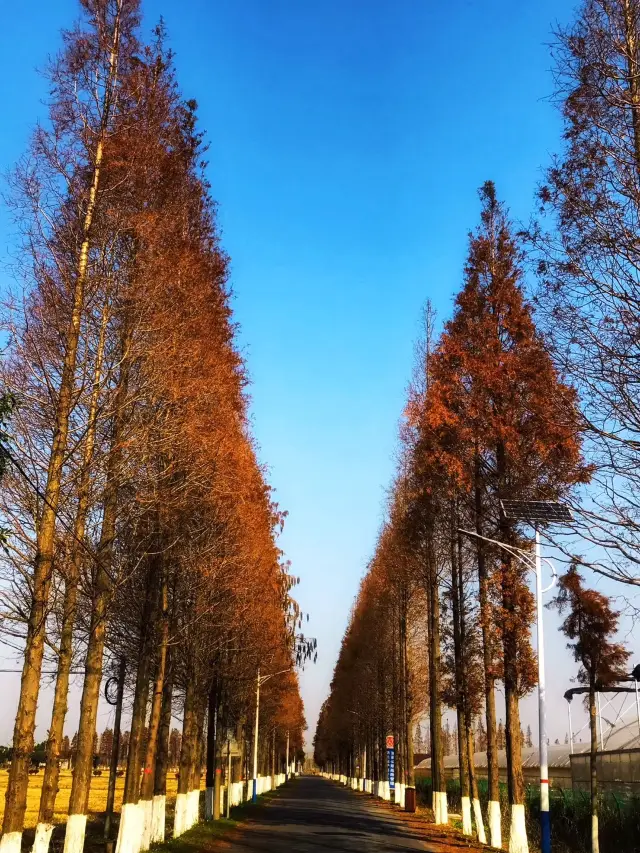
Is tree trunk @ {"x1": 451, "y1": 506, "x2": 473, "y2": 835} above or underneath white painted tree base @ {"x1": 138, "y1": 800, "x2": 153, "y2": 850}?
above

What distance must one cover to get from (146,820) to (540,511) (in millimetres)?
10741

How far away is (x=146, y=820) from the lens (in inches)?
670

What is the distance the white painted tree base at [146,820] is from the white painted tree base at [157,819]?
0.43m

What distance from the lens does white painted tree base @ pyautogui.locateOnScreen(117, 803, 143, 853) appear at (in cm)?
1455

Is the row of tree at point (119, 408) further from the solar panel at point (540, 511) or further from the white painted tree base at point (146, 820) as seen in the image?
the solar panel at point (540, 511)

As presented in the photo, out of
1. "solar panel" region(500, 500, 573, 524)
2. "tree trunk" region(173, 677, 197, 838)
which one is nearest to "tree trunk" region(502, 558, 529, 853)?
"solar panel" region(500, 500, 573, 524)

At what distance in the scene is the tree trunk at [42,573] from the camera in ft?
34.5

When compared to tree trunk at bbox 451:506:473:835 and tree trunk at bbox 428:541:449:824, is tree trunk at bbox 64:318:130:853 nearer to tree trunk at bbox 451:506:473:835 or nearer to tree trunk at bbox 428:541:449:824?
tree trunk at bbox 451:506:473:835

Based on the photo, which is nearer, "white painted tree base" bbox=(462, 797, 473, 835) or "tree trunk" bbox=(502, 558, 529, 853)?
"tree trunk" bbox=(502, 558, 529, 853)

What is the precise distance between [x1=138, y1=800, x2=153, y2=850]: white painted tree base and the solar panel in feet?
30.5

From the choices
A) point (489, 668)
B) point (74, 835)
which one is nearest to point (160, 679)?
point (74, 835)

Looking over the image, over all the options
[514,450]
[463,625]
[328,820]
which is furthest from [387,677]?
[514,450]

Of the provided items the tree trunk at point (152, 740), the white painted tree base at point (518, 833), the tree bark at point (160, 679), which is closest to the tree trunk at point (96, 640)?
the tree trunk at point (152, 740)

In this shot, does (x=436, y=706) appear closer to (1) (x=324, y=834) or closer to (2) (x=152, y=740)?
(1) (x=324, y=834)
